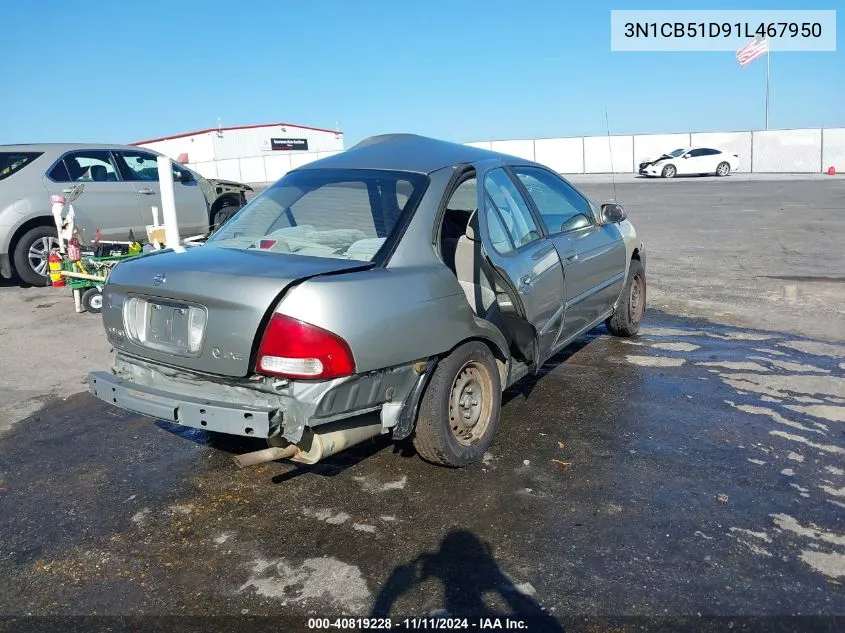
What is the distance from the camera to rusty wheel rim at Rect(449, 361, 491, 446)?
3.75 metres

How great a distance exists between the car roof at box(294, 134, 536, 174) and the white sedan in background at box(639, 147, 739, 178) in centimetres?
3202

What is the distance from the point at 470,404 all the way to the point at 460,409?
0.09 meters

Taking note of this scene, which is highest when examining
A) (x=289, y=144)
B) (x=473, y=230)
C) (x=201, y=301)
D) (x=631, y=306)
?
(x=289, y=144)

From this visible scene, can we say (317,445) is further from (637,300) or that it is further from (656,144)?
(656,144)

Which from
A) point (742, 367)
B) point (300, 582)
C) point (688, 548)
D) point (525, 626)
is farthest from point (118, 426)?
point (742, 367)

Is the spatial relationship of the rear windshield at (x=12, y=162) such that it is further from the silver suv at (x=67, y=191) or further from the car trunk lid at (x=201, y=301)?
the car trunk lid at (x=201, y=301)

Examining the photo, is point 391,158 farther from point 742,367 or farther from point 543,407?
point 742,367

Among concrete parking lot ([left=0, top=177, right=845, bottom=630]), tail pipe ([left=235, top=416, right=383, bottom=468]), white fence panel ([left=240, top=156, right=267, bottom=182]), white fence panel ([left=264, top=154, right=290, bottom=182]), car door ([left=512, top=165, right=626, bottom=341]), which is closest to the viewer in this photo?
concrete parking lot ([left=0, top=177, right=845, bottom=630])

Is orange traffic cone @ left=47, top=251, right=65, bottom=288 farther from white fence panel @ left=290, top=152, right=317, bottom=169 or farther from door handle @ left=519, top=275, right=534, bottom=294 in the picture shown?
white fence panel @ left=290, top=152, right=317, bottom=169

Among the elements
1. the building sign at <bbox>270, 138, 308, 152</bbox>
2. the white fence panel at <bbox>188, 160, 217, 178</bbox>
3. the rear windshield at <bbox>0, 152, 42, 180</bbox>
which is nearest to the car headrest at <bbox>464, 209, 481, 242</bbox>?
the rear windshield at <bbox>0, 152, 42, 180</bbox>

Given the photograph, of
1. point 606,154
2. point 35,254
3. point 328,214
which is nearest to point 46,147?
point 35,254

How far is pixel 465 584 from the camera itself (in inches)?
111

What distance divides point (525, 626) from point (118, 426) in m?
3.22

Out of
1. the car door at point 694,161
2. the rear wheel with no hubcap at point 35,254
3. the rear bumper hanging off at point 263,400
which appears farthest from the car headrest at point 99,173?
the car door at point 694,161
